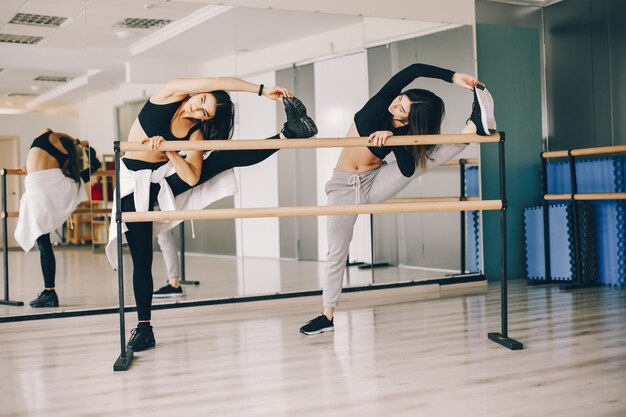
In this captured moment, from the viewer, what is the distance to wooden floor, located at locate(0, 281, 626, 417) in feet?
8.71

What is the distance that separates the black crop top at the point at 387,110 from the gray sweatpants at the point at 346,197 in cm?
18

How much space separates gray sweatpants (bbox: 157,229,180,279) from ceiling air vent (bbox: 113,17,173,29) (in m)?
1.33

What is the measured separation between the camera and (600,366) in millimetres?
3131

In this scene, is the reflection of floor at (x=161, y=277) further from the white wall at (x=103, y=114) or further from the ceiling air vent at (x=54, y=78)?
the ceiling air vent at (x=54, y=78)

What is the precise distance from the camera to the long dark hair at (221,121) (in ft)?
11.8

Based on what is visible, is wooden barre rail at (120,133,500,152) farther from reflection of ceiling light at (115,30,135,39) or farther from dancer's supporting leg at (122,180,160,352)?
reflection of ceiling light at (115,30,135,39)

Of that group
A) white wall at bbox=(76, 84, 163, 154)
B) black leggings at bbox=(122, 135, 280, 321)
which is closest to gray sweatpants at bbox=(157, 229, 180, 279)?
white wall at bbox=(76, 84, 163, 154)

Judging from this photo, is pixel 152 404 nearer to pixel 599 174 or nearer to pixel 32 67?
pixel 32 67

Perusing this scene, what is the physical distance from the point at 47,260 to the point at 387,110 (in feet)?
7.87

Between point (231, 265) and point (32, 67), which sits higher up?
point (32, 67)

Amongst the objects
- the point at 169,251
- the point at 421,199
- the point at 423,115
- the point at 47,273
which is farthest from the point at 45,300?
the point at 421,199

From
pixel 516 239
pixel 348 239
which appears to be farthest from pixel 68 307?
pixel 516 239

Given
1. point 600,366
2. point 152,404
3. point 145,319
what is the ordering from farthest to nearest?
point 145,319
point 600,366
point 152,404

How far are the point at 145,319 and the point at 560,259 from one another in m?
3.70
